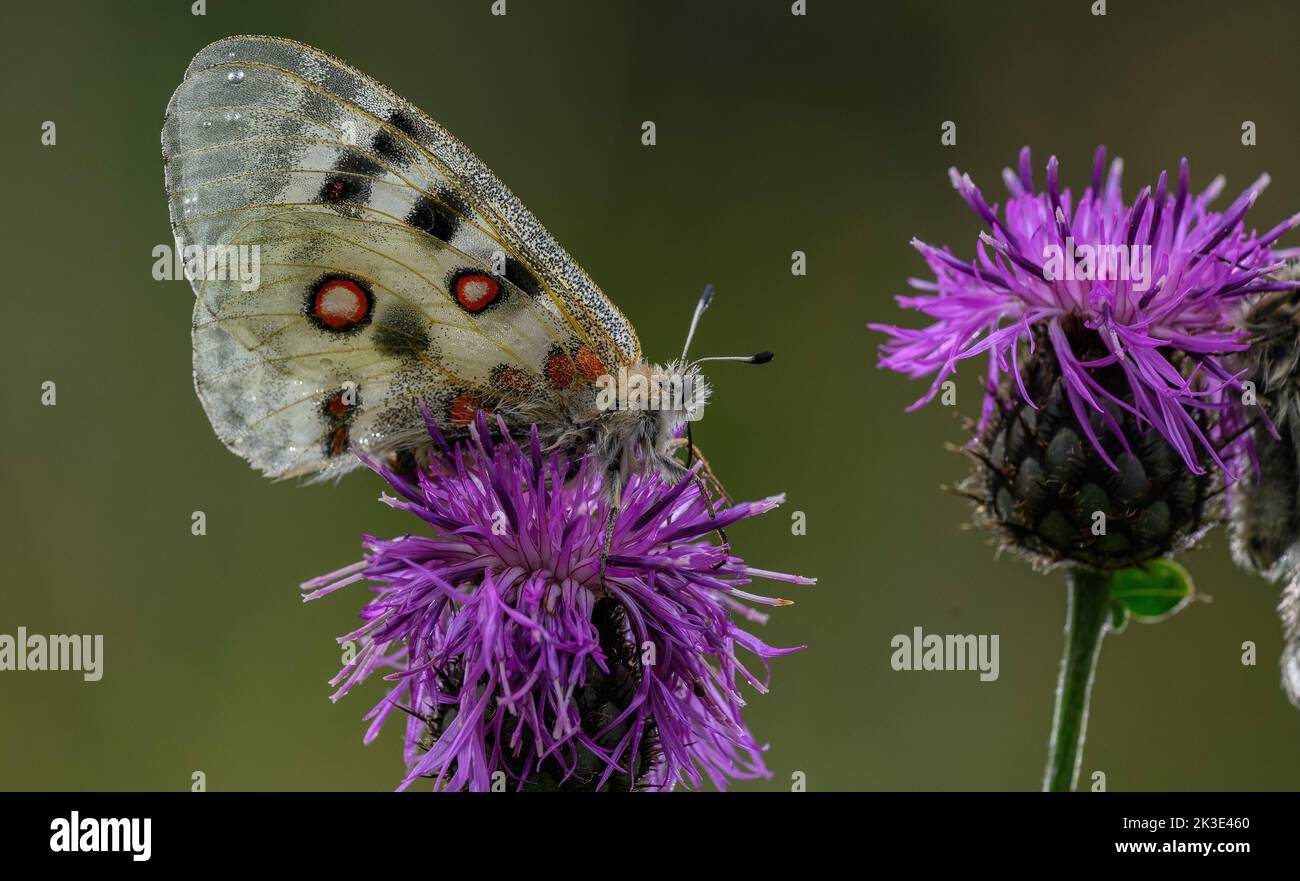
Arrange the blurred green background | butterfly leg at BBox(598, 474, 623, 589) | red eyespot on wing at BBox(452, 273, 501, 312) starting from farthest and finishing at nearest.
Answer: the blurred green background, red eyespot on wing at BBox(452, 273, 501, 312), butterfly leg at BBox(598, 474, 623, 589)

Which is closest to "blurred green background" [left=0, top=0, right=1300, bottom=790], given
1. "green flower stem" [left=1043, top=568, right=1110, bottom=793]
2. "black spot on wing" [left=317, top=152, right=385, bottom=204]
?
"green flower stem" [left=1043, top=568, right=1110, bottom=793]

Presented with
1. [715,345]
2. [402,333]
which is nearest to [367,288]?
[402,333]

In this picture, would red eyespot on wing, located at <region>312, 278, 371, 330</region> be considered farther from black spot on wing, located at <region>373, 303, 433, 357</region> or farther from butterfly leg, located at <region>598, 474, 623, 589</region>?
butterfly leg, located at <region>598, 474, 623, 589</region>

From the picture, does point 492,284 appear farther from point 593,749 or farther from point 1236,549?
point 1236,549

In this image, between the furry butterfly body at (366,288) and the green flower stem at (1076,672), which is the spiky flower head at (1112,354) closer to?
the green flower stem at (1076,672)

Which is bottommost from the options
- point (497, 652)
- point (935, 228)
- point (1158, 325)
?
point (497, 652)

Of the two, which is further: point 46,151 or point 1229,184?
point 1229,184


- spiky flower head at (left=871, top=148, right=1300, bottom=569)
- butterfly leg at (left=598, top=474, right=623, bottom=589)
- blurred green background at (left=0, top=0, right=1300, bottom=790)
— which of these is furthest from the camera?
blurred green background at (left=0, top=0, right=1300, bottom=790)

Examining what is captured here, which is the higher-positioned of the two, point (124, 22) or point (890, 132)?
point (124, 22)
